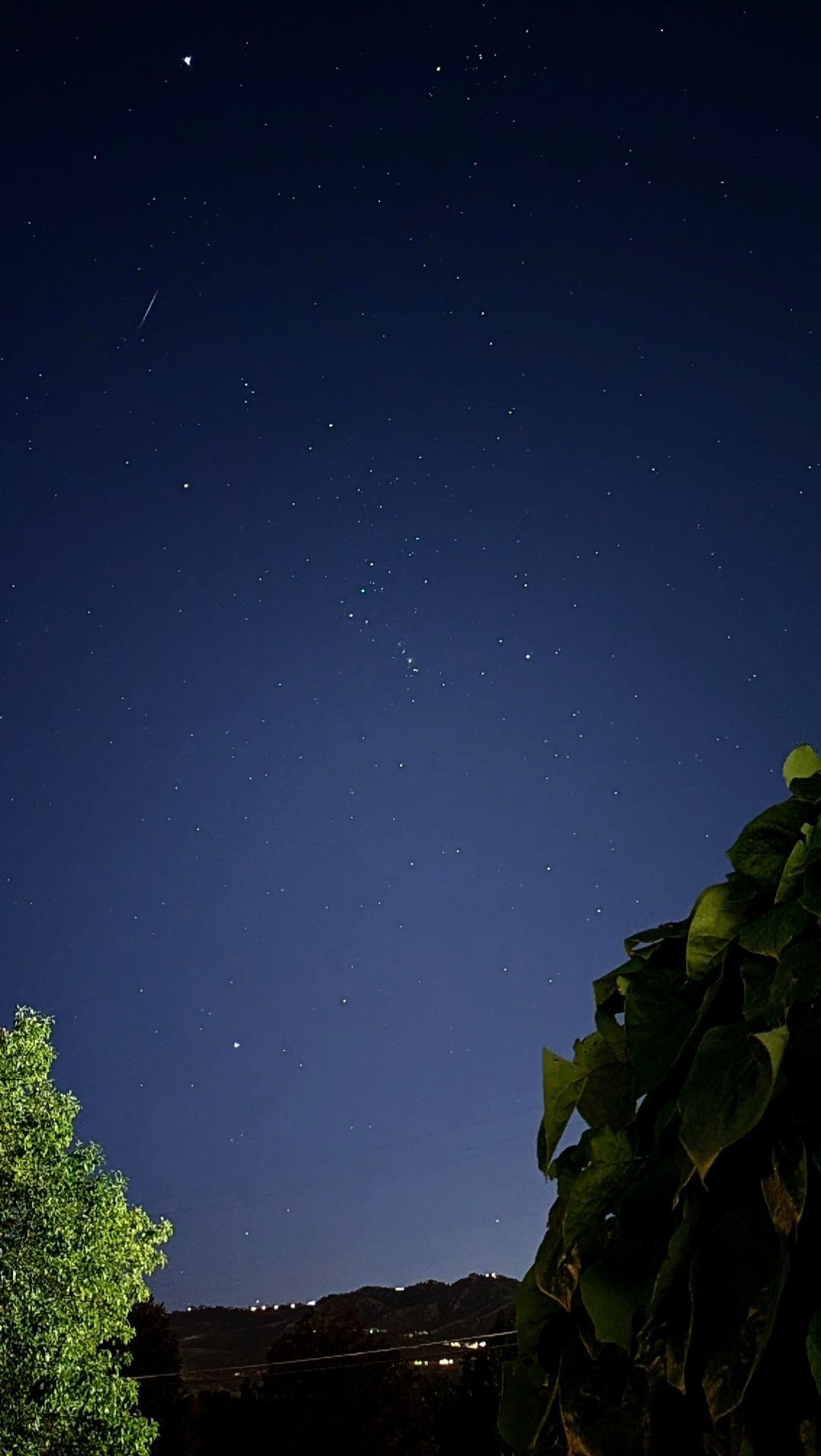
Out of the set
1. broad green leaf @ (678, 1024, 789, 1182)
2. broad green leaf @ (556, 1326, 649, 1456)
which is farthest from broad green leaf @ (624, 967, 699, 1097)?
broad green leaf @ (556, 1326, 649, 1456)

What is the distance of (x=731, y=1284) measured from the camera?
0.96m

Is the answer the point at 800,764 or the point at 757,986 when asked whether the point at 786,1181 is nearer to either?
the point at 757,986

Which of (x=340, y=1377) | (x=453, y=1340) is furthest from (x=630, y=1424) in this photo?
(x=340, y=1377)

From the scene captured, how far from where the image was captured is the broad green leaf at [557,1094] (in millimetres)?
1251

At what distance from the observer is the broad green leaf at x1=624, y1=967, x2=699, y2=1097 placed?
43.5 inches

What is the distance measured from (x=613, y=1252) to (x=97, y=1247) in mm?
16076

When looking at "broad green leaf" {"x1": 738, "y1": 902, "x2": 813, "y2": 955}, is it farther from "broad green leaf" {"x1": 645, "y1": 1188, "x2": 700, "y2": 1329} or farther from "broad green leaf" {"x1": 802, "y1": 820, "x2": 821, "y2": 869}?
"broad green leaf" {"x1": 645, "y1": 1188, "x2": 700, "y2": 1329}

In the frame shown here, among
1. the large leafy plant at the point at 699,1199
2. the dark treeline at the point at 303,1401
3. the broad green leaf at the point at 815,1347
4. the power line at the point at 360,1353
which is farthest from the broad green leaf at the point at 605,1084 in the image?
the dark treeline at the point at 303,1401

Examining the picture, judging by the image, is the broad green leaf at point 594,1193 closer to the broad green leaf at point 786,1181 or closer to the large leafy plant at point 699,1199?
the large leafy plant at point 699,1199

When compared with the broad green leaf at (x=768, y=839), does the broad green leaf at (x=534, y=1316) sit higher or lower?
lower

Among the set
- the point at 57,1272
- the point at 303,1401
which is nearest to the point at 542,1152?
the point at 57,1272

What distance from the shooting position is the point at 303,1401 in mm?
41812

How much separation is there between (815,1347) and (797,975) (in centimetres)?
29

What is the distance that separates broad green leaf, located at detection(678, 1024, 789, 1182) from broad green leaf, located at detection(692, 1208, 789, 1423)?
0.07 metres
